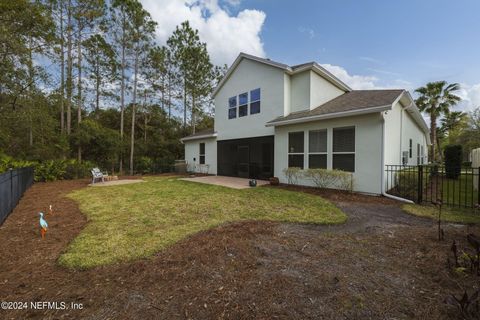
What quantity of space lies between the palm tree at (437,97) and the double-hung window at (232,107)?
20.6 metres

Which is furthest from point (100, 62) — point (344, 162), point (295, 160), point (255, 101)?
point (344, 162)

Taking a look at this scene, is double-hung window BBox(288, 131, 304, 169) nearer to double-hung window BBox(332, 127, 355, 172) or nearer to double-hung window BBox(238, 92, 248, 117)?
double-hung window BBox(332, 127, 355, 172)

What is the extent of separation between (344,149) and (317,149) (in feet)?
3.68

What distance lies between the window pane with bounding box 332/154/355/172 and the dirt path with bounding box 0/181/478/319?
421cm

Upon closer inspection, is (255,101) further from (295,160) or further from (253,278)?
(253,278)

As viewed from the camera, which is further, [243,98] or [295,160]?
[243,98]

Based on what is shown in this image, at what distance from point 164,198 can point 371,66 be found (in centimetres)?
1476

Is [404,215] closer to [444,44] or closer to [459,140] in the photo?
[444,44]

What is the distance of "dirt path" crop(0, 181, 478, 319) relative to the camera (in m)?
2.07

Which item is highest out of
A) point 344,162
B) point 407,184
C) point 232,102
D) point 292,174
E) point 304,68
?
point 304,68

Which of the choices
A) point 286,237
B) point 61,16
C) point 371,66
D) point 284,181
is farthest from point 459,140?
point 61,16

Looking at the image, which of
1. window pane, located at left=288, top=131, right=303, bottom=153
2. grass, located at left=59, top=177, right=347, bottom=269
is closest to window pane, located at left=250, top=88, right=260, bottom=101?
window pane, located at left=288, top=131, right=303, bottom=153

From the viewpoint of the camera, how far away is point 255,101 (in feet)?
40.1

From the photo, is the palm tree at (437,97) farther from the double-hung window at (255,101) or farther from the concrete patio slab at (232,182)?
the concrete patio slab at (232,182)
